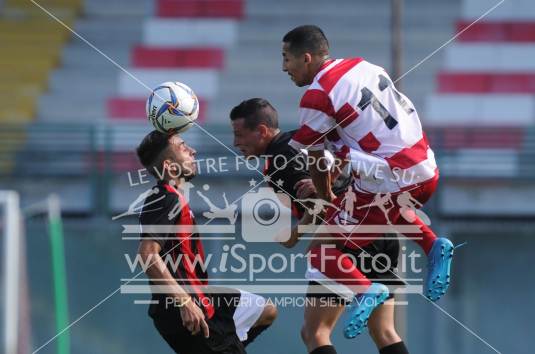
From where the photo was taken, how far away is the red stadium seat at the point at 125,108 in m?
12.5

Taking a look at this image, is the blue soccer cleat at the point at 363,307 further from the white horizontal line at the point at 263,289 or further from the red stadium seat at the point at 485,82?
the red stadium seat at the point at 485,82

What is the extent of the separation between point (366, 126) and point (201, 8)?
339 inches

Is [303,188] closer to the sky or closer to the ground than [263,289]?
closer to the sky

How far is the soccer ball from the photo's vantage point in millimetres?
5766

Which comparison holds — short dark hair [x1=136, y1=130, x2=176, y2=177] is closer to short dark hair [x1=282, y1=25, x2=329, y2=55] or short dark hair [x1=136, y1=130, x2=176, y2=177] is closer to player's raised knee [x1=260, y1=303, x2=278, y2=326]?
short dark hair [x1=282, y1=25, x2=329, y2=55]

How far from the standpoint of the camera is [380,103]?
5137 millimetres

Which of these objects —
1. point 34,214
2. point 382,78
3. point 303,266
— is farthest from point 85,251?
point 382,78

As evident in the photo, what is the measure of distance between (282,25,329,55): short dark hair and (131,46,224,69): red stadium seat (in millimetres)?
7682

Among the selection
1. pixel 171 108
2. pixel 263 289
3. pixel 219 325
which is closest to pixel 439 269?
pixel 219 325

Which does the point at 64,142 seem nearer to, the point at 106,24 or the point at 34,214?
the point at 34,214

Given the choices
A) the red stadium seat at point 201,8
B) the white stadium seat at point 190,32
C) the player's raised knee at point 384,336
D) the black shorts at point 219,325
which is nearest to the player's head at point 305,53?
the black shorts at point 219,325

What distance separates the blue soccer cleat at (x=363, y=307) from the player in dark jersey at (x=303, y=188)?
201 millimetres

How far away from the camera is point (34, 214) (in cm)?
1052

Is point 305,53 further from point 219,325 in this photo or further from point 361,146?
point 219,325
